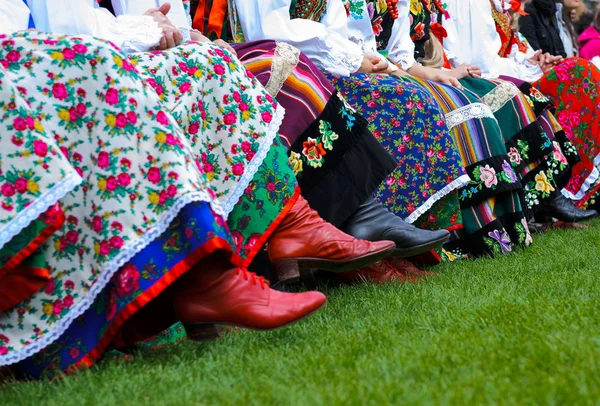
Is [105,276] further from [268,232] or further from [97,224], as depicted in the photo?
[268,232]

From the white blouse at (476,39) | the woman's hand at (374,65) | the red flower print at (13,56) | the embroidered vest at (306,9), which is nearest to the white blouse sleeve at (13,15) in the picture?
the red flower print at (13,56)

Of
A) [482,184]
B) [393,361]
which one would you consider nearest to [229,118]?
[393,361]

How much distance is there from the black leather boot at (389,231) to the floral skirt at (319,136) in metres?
0.05

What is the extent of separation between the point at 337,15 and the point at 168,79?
157 centimetres

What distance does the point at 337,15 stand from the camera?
3455mm

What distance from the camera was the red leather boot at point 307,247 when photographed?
214cm

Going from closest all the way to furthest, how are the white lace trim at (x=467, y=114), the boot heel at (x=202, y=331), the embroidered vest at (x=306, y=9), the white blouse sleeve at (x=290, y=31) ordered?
the boot heel at (x=202, y=331) → the white blouse sleeve at (x=290, y=31) → the embroidered vest at (x=306, y=9) → the white lace trim at (x=467, y=114)

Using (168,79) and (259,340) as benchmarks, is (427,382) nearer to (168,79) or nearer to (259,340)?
(259,340)

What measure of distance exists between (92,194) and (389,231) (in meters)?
1.16

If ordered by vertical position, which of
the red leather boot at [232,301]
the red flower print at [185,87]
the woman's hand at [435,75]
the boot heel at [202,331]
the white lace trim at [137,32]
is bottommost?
the woman's hand at [435,75]

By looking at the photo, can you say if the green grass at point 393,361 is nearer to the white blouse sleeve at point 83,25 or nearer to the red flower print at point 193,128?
the red flower print at point 193,128

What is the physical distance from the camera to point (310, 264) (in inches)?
85.4

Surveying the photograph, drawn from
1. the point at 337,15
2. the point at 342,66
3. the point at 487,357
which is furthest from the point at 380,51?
the point at 487,357

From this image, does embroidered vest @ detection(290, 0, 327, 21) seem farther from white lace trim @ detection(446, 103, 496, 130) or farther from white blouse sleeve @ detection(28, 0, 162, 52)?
white blouse sleeve @ detection(28, 0, 162, 52)
